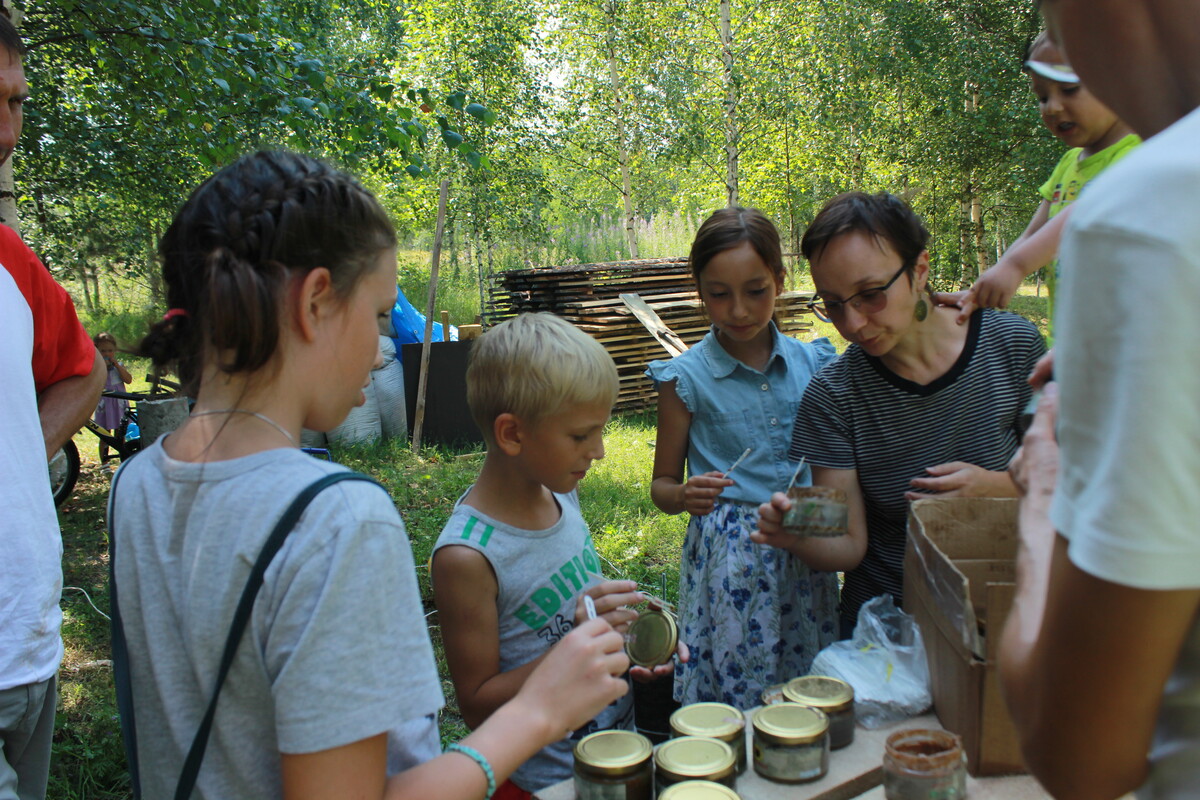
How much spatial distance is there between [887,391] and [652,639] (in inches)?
39.0

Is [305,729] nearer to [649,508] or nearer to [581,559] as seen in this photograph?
[581,559]

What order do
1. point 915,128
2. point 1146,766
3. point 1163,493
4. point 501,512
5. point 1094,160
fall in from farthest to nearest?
point 915,128, point 1094,160, point 501,512, point 1146,766, point 1163,493

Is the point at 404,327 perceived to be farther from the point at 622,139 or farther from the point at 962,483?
the point at 622,139

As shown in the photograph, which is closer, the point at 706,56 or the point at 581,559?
the point at 581,559

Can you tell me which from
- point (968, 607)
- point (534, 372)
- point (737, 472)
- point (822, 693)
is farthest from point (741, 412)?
point (968, 607)

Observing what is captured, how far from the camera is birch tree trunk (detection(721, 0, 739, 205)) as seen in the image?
15797 mm

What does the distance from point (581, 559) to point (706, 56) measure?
56.1 feet

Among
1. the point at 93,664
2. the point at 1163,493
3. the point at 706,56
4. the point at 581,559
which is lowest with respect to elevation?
the point at 93,664

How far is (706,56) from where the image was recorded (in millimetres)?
17297

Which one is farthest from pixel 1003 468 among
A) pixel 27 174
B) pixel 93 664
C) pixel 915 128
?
pixel 915 128

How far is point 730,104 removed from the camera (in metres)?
16.4

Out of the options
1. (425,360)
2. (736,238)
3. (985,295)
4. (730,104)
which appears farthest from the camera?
(730,104)

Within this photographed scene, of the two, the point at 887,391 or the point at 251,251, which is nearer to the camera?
the point at 251,251

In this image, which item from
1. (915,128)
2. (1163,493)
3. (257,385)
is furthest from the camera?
(915,128)
